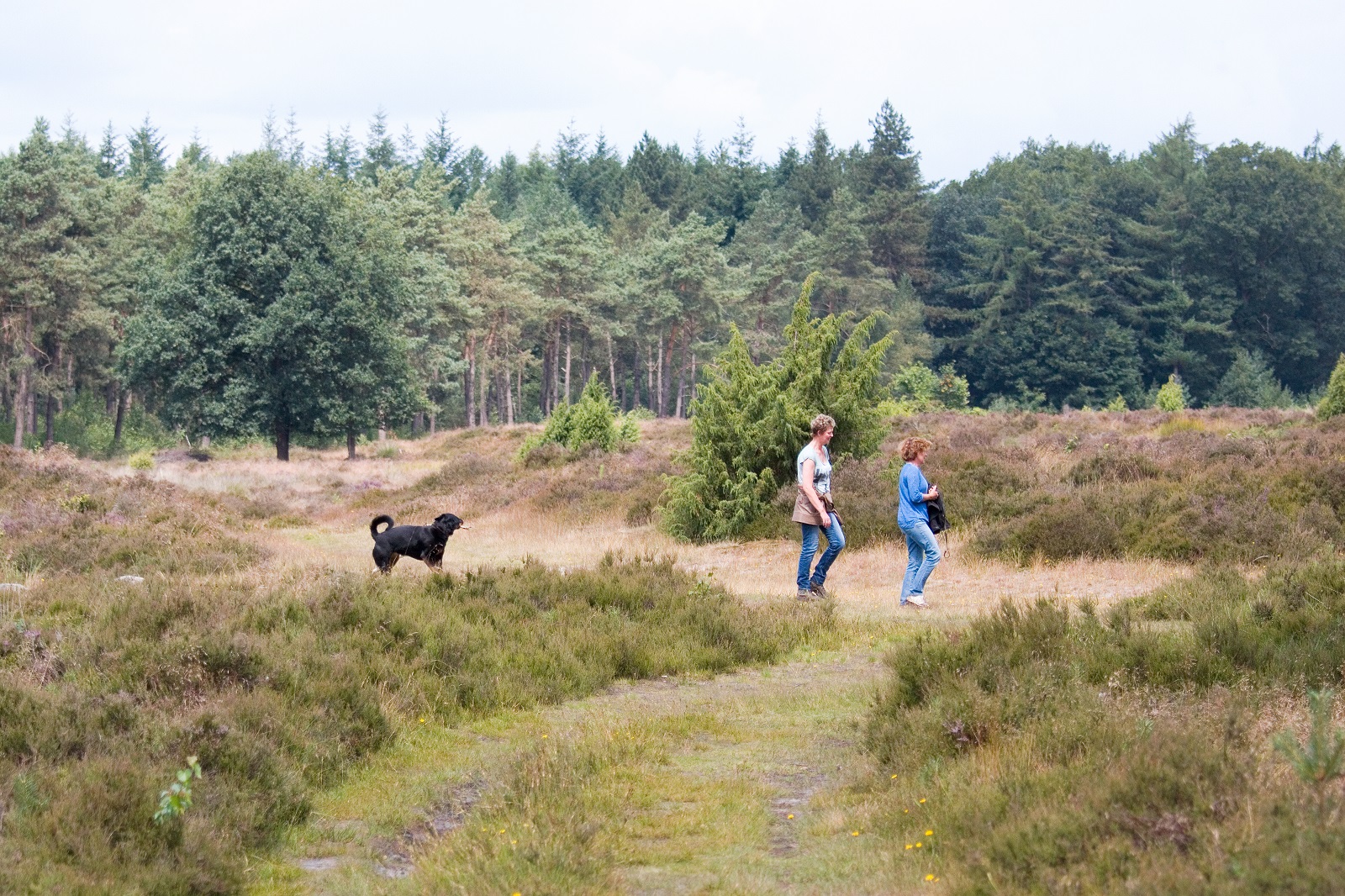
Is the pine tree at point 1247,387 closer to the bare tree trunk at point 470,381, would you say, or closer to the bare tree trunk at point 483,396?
the bare tree trunk at point 483,396

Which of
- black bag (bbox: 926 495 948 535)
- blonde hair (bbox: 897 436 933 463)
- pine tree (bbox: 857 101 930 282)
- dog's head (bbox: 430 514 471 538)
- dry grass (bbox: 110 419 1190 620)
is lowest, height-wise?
dry grass (bbox: 110 419 1190 620)

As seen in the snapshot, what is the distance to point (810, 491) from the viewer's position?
1224 cm

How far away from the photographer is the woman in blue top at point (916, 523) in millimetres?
12250

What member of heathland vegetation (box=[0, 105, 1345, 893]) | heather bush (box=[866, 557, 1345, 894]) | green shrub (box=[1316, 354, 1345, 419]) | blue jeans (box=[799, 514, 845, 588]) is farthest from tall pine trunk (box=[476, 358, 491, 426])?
heather bush (box=[866, 557, 1345, 894])

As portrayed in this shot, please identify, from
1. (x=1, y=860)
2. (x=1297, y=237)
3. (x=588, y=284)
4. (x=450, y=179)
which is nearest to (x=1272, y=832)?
(x=1, y=860)

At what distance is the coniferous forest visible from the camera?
48812mm

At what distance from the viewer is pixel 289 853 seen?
567 cm

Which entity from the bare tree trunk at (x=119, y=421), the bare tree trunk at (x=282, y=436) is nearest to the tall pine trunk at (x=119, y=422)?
the bare tree trunk at (x=119, y=421)

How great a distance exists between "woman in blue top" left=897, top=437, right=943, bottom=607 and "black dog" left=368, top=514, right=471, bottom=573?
4945 millimetres

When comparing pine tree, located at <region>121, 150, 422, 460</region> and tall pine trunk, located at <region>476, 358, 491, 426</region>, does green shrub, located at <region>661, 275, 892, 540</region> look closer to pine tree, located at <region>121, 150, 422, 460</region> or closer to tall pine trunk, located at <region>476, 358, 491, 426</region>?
pine tree, located at <region>121, 150, 422, 460</region>

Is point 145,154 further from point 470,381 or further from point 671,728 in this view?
point 671,728

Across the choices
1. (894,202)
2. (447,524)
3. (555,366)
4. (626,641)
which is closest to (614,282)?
(555,366)

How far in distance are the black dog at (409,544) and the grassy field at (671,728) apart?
9.8 inches

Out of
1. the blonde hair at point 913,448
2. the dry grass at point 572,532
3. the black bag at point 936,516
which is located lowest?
the dry grass at point 572,532
